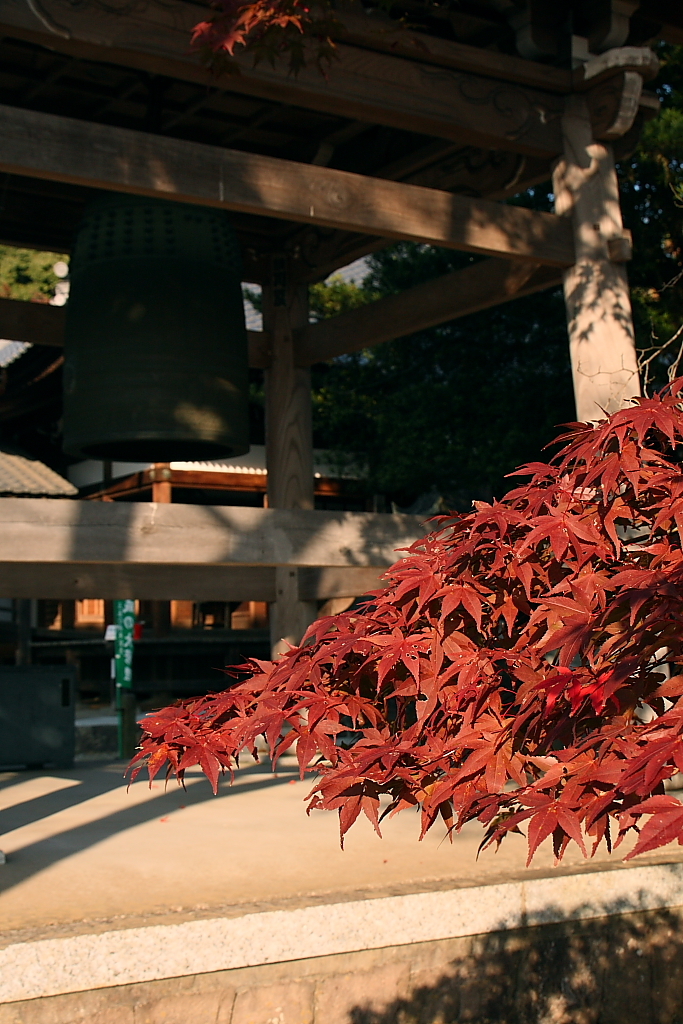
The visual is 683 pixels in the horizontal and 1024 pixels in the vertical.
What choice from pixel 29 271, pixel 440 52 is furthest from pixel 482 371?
pixel 29 271

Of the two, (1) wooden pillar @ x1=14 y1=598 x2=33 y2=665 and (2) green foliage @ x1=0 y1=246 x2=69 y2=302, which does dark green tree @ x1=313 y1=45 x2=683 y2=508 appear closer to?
(1) wooden pillar @ x1=14 y1=598 x2=33 y2=665

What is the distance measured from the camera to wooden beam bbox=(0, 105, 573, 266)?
179 inches

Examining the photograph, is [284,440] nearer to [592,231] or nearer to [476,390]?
[592,231]

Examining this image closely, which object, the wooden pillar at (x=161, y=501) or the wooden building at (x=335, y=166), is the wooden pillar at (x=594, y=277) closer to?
the wooden building at (x=335, y=166)

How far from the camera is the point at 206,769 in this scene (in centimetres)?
183

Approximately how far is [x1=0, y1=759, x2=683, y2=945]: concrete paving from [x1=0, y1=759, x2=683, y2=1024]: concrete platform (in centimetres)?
1

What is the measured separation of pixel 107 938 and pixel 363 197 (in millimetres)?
3550

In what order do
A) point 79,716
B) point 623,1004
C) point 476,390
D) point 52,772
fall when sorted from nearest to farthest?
point 623,1004 → point 52,772 → point 476,390 → point 79,716

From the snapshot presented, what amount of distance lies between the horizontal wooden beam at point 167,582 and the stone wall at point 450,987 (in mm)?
2873

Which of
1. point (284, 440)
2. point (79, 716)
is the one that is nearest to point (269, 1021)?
point (284, 440)

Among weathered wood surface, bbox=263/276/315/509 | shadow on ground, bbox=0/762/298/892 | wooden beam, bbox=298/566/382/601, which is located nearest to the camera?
shadow on ground, bbox=0/762/298/892

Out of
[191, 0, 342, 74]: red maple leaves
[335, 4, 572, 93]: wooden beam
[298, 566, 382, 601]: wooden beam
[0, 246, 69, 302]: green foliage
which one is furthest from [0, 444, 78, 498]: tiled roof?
[191, 0, 342, 74]: red maple leaves

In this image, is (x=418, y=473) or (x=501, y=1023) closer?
(x=501, y=1023)

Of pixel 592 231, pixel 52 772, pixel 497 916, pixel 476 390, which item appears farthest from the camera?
pixel 476 390
